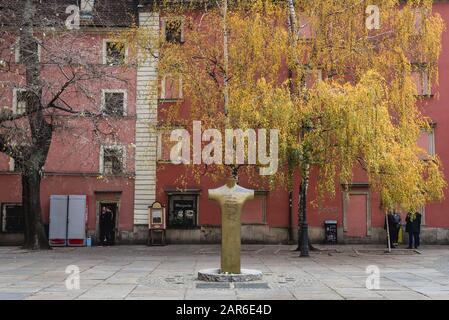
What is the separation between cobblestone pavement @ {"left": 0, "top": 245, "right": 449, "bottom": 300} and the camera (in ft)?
41.5

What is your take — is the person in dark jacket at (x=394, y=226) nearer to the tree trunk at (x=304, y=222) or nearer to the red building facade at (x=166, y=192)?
the red building facade at (x=166, y=192)

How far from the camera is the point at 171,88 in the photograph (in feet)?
93.6

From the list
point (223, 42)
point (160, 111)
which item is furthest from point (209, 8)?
point (160, 111)

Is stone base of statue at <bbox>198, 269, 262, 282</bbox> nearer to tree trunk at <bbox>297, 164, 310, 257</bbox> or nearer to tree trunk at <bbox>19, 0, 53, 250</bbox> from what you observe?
tree trunk at <bbox>297, 164, 310, 257</bbox>

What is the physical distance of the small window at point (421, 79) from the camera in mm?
27438

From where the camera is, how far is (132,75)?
31.4m

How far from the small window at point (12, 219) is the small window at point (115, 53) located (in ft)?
28.5

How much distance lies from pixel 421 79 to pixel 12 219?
21208 mm

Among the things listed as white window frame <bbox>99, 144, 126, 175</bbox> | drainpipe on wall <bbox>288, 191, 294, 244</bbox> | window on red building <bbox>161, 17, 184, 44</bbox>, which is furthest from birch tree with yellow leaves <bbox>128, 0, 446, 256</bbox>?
drainpipe on wall <bbox>288, 191, 294, 244</bbox>

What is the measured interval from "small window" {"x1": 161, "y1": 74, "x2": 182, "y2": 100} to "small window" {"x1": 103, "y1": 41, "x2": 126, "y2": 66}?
2205 mm

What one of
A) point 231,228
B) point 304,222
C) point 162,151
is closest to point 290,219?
point 304,222

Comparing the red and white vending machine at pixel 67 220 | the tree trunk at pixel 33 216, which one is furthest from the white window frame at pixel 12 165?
the tree trunk at pixel 33 216

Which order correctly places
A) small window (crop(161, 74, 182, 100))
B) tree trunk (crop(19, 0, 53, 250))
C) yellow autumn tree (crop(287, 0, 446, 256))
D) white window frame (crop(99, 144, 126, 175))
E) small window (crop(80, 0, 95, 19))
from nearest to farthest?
yellow autumn tree (crop(287, 0, 446, 256))
tree trunk (crop(19, 0, 53, 250))
small window (crop(161, 74, 182, 100))
white window frame (crop(99, 144, 126, 175))
small window (crop(80, 0, 95, 19))

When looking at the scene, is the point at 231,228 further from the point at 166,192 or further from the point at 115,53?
the point at 115,53
